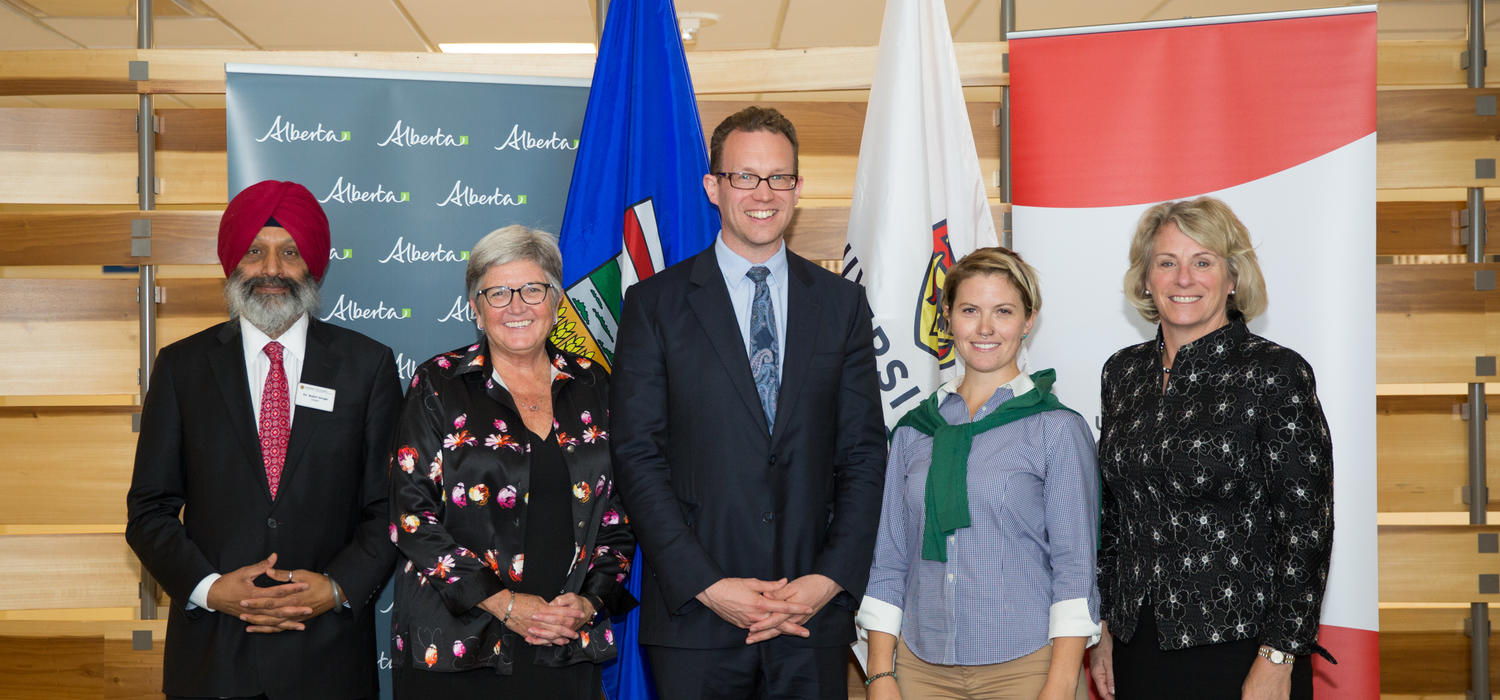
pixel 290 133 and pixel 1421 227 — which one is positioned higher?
pixel 290 133

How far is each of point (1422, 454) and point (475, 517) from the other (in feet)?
9.74

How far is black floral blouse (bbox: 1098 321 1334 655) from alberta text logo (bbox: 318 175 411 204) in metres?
2.14

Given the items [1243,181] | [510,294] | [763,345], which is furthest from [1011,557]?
[1243,181]

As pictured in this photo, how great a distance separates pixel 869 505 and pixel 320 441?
4.09ft

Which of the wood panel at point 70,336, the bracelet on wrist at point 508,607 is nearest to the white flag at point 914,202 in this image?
the bracelet on wrist at point 508,607

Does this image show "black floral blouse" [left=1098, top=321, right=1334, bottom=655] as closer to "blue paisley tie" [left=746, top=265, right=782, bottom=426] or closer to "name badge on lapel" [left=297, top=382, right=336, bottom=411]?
"blue paisley tie" [left=746, top=265, right=782, bottom=426]

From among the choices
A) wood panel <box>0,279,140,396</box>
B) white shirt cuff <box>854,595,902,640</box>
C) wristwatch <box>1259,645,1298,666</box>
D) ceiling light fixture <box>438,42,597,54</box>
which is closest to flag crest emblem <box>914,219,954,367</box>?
white shirt cuff <box>854,595,902,640</box>

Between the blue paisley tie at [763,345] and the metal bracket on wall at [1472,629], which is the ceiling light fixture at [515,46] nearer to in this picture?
the blue paisley tie at [763,345]

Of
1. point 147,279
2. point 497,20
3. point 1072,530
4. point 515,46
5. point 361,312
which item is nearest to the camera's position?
point 1072,530

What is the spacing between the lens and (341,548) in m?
2.39

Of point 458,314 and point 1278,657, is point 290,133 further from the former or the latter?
point 1278,657

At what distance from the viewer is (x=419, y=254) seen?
3055mm

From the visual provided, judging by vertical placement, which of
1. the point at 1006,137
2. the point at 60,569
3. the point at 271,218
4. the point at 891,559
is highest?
the point at 1006,137

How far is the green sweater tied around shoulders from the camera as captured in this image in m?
2.08
